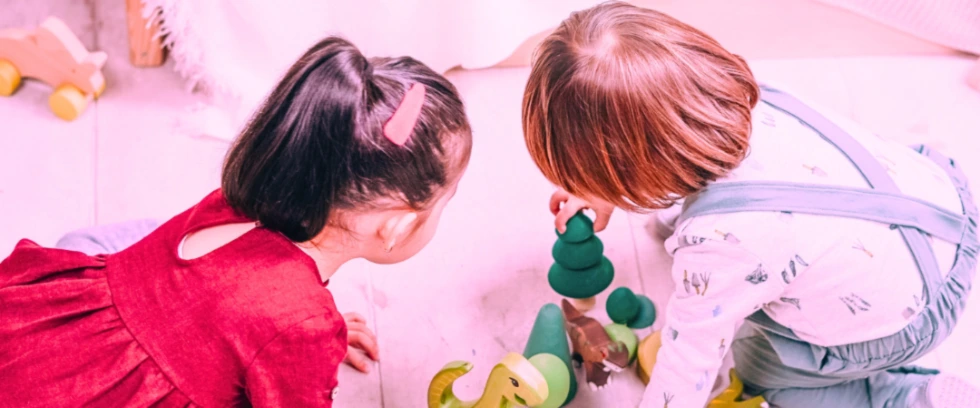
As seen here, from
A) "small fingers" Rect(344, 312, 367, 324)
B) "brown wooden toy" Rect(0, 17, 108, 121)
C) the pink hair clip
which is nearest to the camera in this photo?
the pink hair clip

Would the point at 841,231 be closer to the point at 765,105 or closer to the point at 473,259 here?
the point at 765,105

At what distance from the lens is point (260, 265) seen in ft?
2.25

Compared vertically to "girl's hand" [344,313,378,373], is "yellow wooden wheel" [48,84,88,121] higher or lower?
higher

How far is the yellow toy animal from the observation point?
81 centimetres

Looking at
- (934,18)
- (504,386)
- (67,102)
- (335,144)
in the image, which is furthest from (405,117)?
(934,18)

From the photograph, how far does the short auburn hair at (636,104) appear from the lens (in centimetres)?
69

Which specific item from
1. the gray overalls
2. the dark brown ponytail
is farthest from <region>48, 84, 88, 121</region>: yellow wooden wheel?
the gray overalls

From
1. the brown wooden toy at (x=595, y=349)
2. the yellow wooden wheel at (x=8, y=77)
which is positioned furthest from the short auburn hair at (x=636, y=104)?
the yellow wooden wheel at (x=8, y=77)

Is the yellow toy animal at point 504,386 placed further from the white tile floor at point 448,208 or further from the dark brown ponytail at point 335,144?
the dark brown ponytail at point 335,144

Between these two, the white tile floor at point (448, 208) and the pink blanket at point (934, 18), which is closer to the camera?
the white tile floor at point (448, 208)

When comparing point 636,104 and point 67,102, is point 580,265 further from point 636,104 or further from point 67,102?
point 67,102

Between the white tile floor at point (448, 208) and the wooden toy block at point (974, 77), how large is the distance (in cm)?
2

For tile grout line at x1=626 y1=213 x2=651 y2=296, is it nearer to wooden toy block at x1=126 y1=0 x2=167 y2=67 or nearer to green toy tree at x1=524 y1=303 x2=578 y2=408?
green toy tree at x1=524 y1=303 x2=578 y2=408

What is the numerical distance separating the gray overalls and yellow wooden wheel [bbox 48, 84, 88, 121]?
0.83 m
